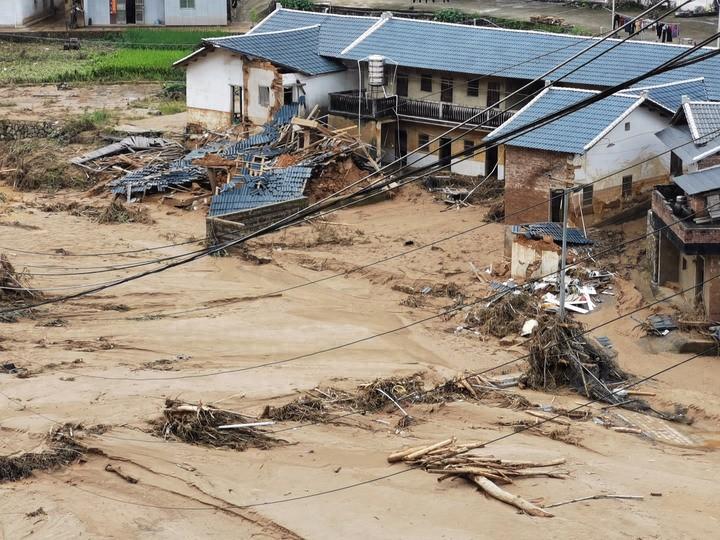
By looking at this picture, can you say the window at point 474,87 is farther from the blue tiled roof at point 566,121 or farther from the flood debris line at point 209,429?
the flood debris line at point 209,429

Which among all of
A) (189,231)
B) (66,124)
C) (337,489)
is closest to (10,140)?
(66,124)

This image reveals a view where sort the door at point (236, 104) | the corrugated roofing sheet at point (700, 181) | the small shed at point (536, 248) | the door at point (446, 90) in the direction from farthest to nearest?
the door at point (236, 104) → the door at point (446, 90) → the small shed at point (536, 248) → the corrugated roofing sheet at point (700, 181)

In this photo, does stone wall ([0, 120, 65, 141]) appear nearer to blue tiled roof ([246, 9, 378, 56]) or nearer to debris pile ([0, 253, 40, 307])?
blue tiled roof ([246, 9, 378, 56])

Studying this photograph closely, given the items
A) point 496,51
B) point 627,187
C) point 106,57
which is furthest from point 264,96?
point 106,57

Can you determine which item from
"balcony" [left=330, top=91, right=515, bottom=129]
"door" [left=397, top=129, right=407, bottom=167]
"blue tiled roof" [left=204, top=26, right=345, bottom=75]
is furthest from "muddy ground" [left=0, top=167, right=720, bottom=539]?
"blue tiled roof" [left=204, top=26, right=345, bottom=75]

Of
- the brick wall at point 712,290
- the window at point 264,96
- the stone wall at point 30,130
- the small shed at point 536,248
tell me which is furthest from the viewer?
the stone wall at point 30,130

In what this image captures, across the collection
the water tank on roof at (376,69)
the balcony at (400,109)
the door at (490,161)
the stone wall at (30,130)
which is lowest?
the door at (490,161)

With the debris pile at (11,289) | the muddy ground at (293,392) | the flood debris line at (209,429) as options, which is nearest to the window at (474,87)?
the muddy ground at (293,392)
